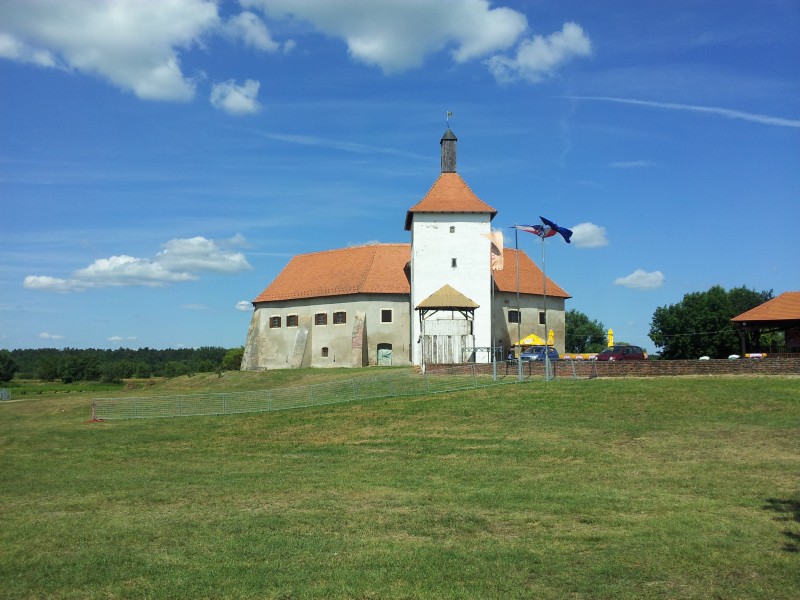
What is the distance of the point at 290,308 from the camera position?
59375 millimetres

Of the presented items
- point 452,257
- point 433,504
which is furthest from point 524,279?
point 433,504

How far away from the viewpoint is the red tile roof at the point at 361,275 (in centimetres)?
5525

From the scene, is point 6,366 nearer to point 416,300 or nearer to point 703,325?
point 416,300

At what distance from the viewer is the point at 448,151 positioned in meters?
53.4

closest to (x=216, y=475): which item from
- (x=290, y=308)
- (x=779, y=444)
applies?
(x=779, y=444)

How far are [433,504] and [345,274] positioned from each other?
148 ft

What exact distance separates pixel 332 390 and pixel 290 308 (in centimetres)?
2642

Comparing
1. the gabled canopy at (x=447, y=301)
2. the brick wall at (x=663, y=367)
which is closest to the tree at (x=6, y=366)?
the gabled canopy at (x=447, y=301)

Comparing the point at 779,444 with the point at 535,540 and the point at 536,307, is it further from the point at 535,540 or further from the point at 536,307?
the point at 536,307

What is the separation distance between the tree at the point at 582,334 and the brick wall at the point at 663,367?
294 feet

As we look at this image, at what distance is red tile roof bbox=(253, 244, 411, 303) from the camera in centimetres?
5503

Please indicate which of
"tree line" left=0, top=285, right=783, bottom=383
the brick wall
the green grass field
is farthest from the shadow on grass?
"tree line" left=0, top=285, right=783, bottom=383

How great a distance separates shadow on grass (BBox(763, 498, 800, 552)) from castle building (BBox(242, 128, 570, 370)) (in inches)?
1183

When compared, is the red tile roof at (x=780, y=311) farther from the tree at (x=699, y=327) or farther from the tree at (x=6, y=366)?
the tree at (x=6, y=366)
